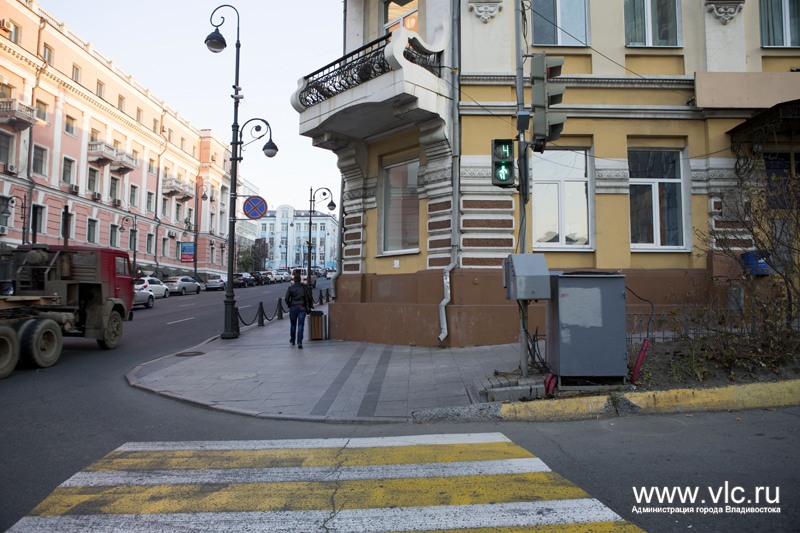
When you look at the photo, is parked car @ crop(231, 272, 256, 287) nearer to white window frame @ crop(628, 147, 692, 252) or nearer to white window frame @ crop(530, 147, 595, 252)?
white window frame @ crop(530, 147, 595, 252)

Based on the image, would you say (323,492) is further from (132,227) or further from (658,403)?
(132,227)

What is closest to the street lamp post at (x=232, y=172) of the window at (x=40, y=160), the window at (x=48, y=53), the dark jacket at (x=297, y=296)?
the dark jacket at (x=297, y=296)

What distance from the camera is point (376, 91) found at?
10883 mm

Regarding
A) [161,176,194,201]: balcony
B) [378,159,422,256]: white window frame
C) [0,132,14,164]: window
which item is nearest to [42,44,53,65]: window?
[0,132,14,164]: window

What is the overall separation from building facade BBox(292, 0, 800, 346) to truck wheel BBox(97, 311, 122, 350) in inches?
272

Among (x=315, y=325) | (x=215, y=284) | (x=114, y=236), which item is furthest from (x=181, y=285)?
(x=315, y=325)

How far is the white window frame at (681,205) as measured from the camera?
11.4m

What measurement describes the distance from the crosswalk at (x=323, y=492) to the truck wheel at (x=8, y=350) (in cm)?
581

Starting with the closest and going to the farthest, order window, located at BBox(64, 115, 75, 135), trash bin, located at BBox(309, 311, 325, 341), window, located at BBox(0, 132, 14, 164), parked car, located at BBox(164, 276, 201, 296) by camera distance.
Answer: trash bin, located at BBox(309, 311, 325, 341)
window, located at BBox(0, 132, 14, 164)
window, located at BBox(64, 115, 75, 135)
parked car, located at BBox(164, 276, 201, 296)

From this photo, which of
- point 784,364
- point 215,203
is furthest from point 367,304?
point 215,203

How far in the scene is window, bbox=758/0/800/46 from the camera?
11.9 metres

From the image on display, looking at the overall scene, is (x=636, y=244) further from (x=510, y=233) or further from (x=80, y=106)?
(x=80, y=106)

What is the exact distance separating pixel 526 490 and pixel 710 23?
40.3ft

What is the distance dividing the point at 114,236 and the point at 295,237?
73.6 metres
